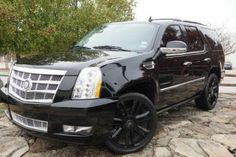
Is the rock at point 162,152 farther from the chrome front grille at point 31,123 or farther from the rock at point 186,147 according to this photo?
the chrome front grille at point 31,123

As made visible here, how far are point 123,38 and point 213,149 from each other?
7.11 ft

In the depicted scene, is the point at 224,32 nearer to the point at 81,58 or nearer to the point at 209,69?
the point at 209,69

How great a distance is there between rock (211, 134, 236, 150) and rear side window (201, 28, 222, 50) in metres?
2.30

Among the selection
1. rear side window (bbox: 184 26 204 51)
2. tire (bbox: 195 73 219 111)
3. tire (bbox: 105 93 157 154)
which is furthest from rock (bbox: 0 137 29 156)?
tire (bbox: 195 73 219 111)

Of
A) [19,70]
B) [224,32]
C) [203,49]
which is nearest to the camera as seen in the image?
[19,70]

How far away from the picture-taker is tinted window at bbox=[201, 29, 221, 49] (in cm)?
674

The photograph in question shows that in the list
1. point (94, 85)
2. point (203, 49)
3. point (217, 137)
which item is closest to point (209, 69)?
point (203, 49)

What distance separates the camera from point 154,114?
4355 mm

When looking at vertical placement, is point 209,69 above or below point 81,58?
below

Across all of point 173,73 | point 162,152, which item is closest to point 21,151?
point 162,152

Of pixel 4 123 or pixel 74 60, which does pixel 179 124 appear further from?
pixel 4 123

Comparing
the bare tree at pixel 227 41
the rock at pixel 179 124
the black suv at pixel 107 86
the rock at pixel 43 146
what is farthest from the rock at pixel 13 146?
the bare tree at pixel 227 41

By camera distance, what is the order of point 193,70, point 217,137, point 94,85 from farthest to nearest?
point 193,70, point 217,137, point 94,85

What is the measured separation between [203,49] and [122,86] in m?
3.06
